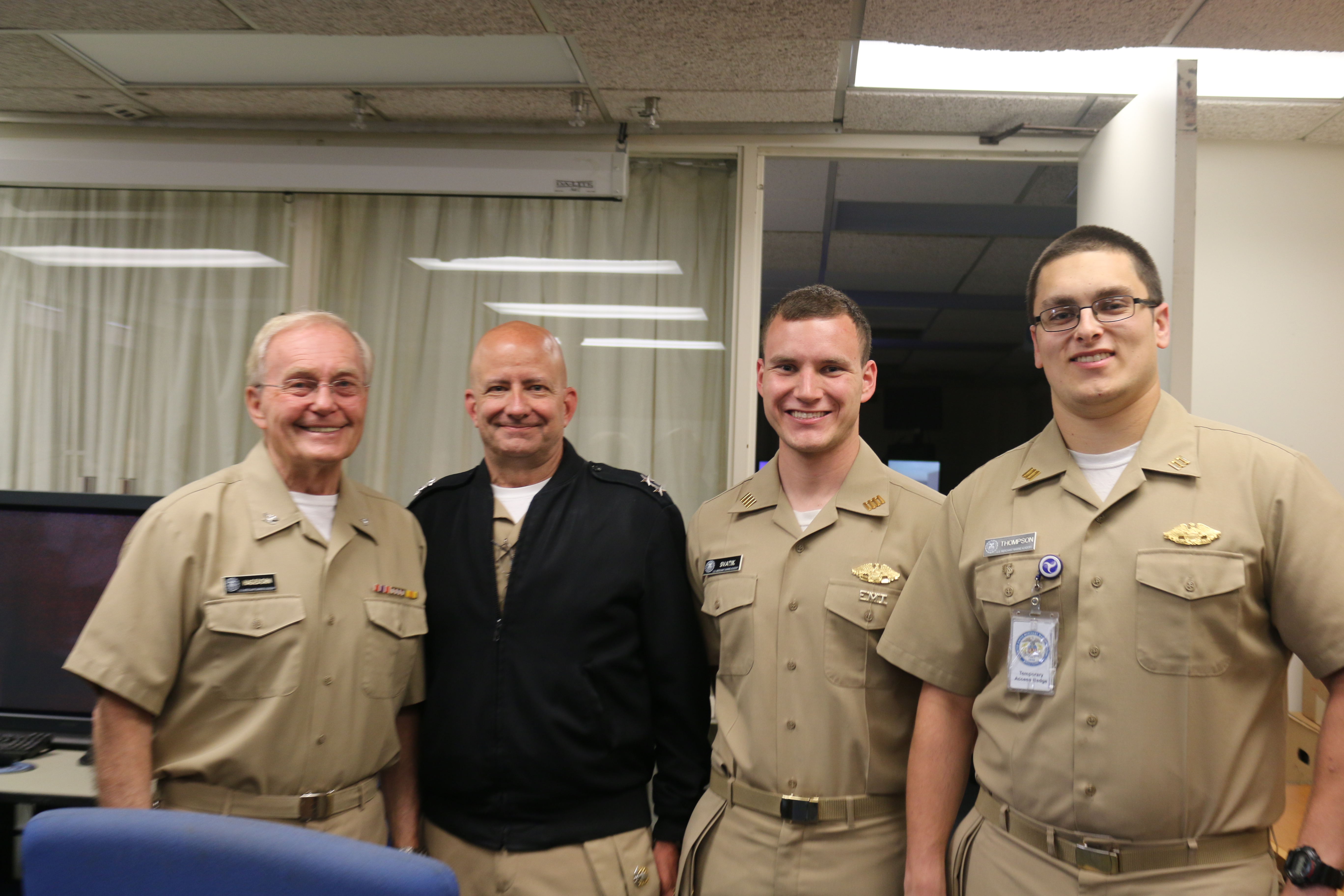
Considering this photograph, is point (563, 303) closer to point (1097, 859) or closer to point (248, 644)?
point (248, 644)

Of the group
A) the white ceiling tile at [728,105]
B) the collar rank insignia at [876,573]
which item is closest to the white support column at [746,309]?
the white ceiling tile at [728,105]

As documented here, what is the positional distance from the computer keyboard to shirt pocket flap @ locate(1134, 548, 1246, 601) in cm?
281

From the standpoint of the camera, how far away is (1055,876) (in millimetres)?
1396

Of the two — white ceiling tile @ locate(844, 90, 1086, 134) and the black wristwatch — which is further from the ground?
white ceiling tile @ locate(844, 90, 1086, 134)

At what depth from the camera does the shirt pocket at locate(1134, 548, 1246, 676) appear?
1339 millimetres

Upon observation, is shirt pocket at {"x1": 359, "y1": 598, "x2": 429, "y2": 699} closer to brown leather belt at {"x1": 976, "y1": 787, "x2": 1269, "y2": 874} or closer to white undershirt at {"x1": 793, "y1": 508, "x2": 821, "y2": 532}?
white undershirt at {"x1": 793, "y1": 508, "x2": 821, "y2": 532}

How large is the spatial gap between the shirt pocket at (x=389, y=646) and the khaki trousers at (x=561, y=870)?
0.38 m

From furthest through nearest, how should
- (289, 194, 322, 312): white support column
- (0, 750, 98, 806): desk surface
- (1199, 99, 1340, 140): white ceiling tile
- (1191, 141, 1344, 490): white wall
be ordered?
(289, 194, 322, 312): white support column, (1191, 141, 1344, 490): white wall, (1199, 99, 1340, 140): white ceiling tile, (0, 750, 98, 806): desk surface

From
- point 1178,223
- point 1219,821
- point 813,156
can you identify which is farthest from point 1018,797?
point 813,156

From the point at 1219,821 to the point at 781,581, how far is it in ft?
2.73

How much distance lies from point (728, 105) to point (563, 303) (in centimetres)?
91

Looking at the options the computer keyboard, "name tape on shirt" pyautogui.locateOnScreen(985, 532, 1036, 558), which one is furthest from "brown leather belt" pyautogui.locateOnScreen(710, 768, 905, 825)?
the computer keyboard

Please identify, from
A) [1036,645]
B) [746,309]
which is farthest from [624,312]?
[1036,645]

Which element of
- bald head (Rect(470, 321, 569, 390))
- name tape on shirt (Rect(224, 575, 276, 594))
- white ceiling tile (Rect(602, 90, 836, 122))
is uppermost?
white ceiling tile (Rect(602, 90, 836, 122))
